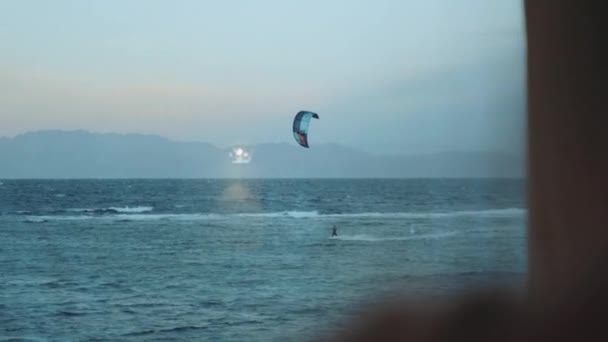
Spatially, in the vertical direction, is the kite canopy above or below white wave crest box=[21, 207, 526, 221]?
above

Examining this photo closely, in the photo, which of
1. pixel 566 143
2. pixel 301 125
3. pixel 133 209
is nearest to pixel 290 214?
pixel 133 209

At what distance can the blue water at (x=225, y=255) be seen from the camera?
28.0 feet

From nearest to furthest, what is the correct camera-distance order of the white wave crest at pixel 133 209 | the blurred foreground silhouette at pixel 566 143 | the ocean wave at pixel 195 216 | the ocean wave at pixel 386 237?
the blurred foreground silhouette at pixel 566 143
the ocean wave at pixel 386 237
the ocean wave at pixel 195 216
the white wave crest at pixel 133 209

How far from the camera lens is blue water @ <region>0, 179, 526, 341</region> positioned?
28.0ft

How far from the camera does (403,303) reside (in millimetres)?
1018

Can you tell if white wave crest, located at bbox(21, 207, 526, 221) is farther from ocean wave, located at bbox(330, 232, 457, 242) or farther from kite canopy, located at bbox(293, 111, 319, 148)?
kite canopy, located at bbox(293, 111, 319, 148)

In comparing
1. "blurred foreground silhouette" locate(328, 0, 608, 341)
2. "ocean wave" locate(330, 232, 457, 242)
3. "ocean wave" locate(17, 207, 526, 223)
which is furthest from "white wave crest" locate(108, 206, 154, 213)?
"blurred foreground silhouette" locate(328, 0, 608, 341)

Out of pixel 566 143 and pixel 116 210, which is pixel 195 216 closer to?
pixel 116 210

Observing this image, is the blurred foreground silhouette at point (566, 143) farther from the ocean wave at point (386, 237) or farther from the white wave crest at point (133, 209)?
the white wave crest at point (133, 209)

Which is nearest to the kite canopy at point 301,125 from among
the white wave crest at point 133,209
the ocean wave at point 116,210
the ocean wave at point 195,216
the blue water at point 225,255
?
the blue water at point 225,255

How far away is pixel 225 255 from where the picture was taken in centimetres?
1562

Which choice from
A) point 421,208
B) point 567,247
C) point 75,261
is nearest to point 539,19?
point 567,247

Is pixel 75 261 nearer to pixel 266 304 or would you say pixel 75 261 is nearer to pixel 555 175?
pixel 266 304

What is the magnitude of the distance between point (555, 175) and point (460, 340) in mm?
789
